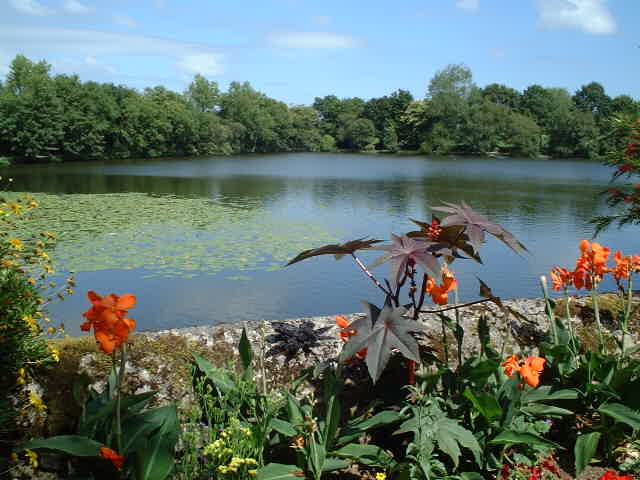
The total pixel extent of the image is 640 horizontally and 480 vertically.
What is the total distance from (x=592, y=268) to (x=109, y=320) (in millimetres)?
1913

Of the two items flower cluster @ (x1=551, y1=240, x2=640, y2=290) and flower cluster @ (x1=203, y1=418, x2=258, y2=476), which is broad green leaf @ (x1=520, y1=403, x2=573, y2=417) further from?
flower cluster @ (x1=203, y1=418, x2=258, y2=476)

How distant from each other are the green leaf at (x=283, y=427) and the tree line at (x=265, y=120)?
36.1 meters

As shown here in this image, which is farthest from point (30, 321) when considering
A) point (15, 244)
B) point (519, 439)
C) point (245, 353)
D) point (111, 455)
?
point (519, 439)

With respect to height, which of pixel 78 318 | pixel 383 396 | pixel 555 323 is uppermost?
pixel 555 323

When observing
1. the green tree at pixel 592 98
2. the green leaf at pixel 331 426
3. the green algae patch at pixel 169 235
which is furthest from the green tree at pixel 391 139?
the green leaf at pixel 331 426

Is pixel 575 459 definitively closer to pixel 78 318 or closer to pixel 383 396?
pixel 383 396

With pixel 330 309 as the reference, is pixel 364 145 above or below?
above

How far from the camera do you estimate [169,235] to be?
30.5 feet

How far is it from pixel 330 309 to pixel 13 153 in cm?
3479

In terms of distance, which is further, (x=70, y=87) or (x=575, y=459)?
(x=70, y=87)

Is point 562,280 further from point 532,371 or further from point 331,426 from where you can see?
point 331,426

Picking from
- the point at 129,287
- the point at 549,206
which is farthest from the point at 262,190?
the point at 129,287

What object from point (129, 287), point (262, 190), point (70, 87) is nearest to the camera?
point (129, 287)

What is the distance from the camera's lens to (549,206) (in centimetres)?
1485
